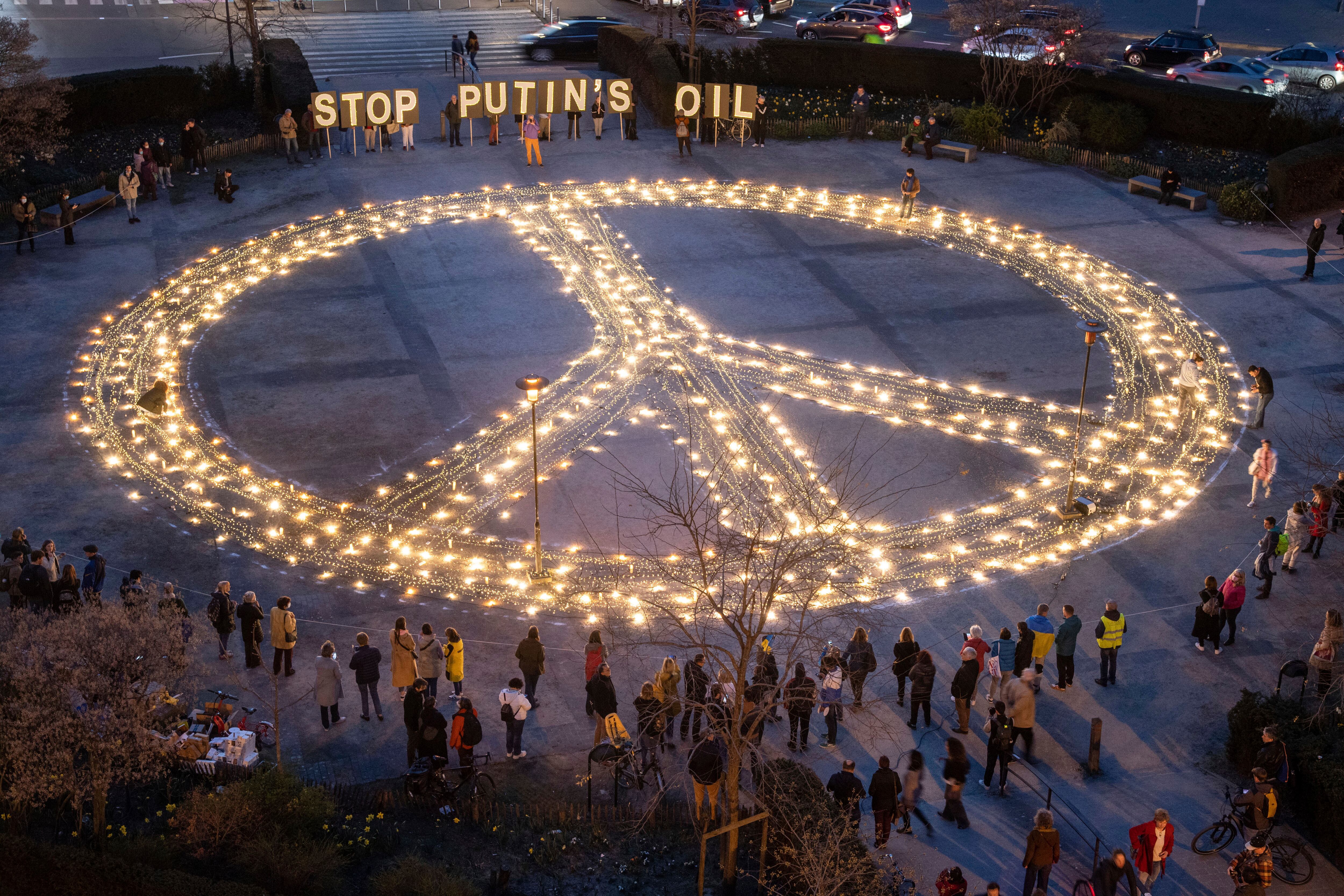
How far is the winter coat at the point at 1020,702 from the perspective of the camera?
51.1 ft

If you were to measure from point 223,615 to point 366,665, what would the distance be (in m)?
2.32

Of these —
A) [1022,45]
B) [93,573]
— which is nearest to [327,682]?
[93,573]

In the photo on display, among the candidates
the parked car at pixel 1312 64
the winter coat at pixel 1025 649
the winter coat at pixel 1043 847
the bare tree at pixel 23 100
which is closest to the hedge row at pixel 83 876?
the winter coat at pixel 1043 847

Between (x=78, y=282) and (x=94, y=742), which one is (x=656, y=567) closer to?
(x=94, y=742)

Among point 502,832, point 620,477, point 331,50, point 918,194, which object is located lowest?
point 502,832

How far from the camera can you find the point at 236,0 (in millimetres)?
40938

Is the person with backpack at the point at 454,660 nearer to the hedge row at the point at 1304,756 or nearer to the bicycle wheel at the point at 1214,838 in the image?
the bicycle wheel at the point at 1214,838

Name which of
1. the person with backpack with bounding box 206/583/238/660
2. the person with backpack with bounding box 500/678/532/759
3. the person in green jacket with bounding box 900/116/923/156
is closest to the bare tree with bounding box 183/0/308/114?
the person in green jacket with bounding box 900/116/923/156

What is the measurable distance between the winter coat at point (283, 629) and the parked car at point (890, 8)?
36.9 m

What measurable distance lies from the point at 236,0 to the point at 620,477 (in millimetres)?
27030

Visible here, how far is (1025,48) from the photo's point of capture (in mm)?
39281

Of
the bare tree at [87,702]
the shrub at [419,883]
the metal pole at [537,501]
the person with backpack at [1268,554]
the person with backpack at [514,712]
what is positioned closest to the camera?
the shrub at [419,883]

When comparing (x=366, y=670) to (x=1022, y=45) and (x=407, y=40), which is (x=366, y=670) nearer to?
(x=1022, y=45)

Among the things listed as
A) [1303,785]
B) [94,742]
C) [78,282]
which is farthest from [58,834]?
[78,282]
